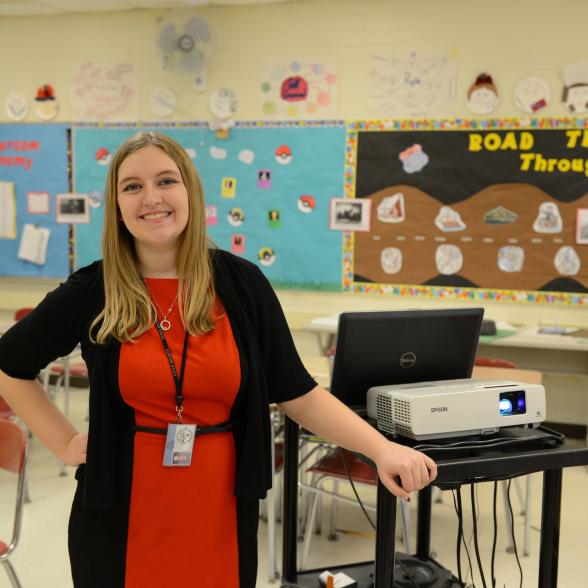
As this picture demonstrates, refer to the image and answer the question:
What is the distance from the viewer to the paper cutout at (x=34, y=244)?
17.5ft

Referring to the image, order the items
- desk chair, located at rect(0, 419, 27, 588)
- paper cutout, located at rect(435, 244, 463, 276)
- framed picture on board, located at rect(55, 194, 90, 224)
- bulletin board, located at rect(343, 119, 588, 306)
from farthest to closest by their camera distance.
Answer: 1. framed picture on board, located at rect(55, 194, 90, 224)
2. paper cutout, located at rect(435, 244, 463, 276)
3. bulletin board, located at rect(343, 119, 588, 306)
4. desk chair, located at rect(0, 419, 27, 588)

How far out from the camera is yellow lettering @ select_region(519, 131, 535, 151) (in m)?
4.34

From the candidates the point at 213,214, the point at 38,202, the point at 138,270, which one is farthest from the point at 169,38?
the point at 138,270

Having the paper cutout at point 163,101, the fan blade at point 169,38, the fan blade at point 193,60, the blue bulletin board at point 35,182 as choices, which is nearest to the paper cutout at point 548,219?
the fan blade at point 193,60

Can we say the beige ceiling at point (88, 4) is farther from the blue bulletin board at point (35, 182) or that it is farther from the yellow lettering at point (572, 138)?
the yellow lettering at point (572, 138)

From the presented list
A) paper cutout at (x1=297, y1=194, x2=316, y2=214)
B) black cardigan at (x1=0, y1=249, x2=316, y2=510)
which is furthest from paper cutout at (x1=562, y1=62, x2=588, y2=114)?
black cardigan at (x1=0, y1=249, x2=316, y2=510)

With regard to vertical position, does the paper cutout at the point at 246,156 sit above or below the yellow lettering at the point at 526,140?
below

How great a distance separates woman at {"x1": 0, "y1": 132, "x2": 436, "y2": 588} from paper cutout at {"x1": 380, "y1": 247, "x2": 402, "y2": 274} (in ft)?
10.8

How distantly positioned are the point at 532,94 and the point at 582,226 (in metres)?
0.85

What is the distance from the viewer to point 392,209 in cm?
462

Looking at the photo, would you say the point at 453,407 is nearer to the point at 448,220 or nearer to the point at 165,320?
the point at 165,320

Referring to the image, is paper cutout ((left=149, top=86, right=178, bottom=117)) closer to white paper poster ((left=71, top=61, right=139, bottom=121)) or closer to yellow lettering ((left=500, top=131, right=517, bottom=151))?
white paper poster ((left=71, top=61, right=139, bottom=121))

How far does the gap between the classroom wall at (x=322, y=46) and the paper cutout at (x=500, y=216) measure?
530 millimetres

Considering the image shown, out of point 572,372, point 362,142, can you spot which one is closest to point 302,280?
point 362,142
